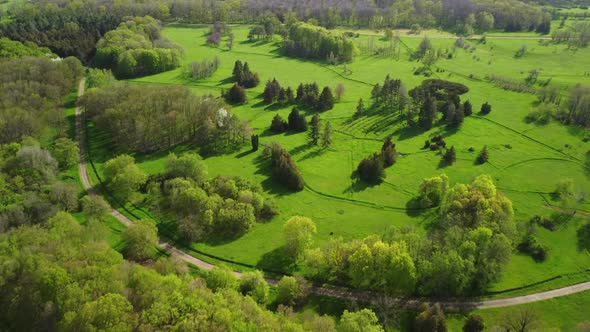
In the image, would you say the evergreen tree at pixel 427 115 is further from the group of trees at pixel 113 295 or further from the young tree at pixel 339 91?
the group of trees at pixel 113 295

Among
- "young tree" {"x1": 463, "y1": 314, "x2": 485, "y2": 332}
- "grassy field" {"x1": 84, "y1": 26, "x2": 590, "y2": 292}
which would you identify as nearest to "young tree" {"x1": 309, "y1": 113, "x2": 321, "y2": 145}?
"grassy field" {"x1": 84, "y1": 26, "x2": 590, "y2": 292}

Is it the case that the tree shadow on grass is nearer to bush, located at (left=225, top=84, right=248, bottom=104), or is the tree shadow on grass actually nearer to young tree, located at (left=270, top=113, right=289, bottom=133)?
young tree, located at (left=270, top=113, right=289, bottom=133)

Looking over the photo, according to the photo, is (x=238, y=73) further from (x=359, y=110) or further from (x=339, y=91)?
(x=359, y=110)

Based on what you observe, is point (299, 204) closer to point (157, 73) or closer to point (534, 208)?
point (534, 208)

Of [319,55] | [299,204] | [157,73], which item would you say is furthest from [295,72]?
[299,204]

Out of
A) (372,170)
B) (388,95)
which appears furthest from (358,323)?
(388,95)
